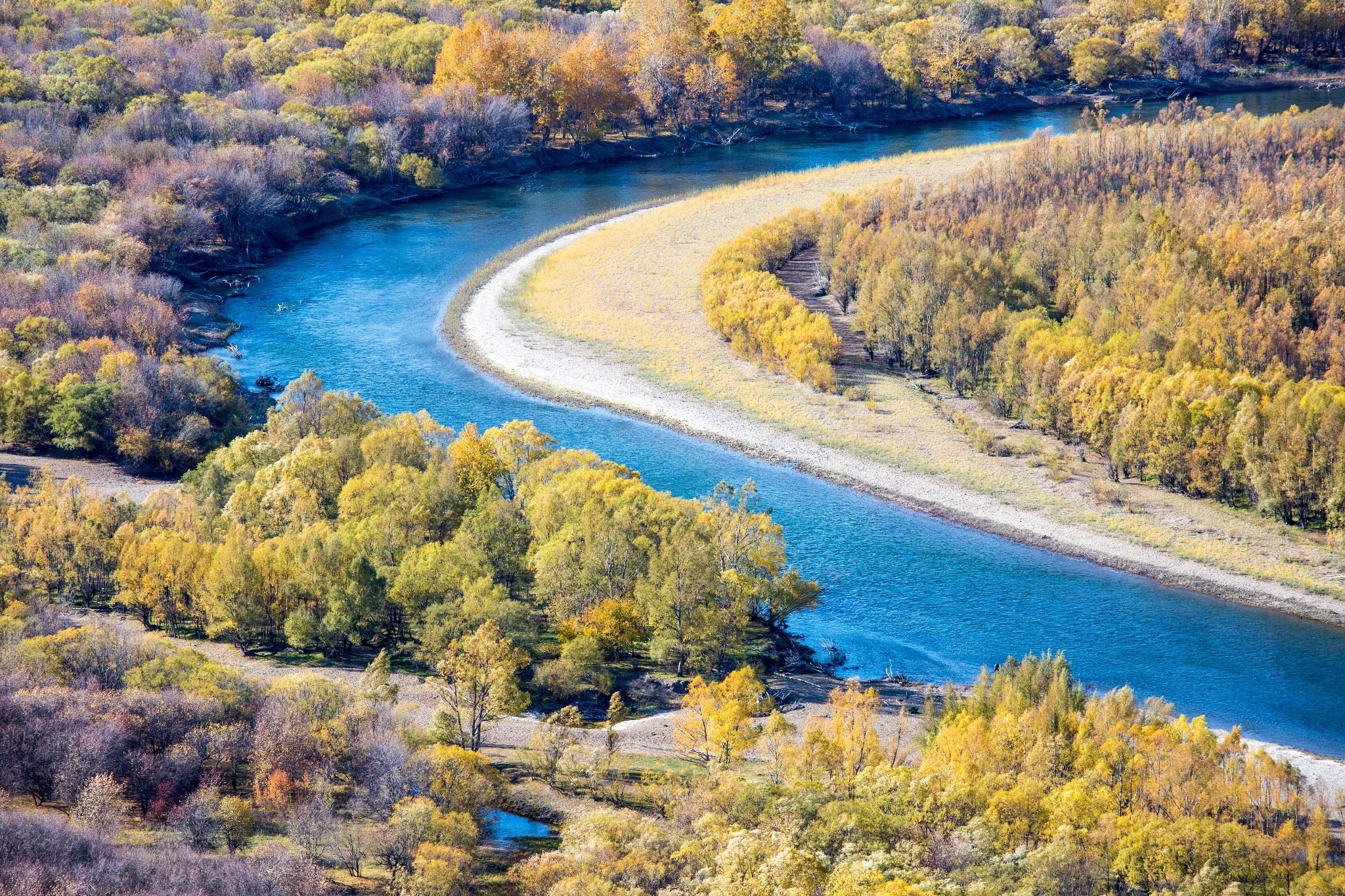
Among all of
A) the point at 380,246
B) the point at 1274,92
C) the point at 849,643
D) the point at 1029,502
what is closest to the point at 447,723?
the point at 849,643

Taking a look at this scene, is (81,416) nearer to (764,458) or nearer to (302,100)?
(764,458)

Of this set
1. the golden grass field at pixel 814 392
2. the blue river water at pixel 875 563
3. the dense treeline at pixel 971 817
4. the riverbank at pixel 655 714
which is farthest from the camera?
the golden grass field at pixel 814 392

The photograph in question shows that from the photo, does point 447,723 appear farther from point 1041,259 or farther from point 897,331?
point 1041,259

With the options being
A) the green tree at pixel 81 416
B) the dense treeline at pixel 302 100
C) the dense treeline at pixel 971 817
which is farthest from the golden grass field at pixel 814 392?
the green tree at pixel 81 416

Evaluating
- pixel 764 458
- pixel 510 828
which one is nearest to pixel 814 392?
pixel 764 458

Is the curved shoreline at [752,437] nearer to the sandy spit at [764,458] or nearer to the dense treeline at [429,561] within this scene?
the sandy spit at [764,458]
